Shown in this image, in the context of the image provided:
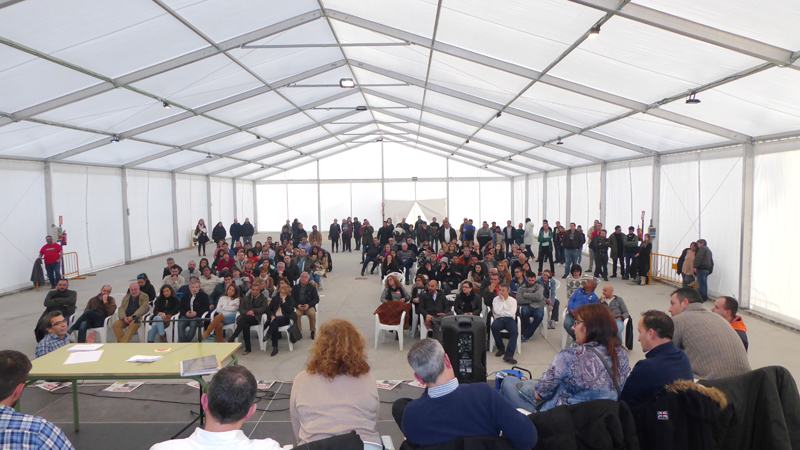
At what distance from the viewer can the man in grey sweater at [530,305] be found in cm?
630

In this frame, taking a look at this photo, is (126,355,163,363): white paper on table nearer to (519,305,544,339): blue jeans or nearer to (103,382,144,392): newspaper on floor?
(103,382,144,392): newspaper on floor

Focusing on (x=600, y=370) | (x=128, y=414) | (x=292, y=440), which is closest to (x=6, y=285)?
(x=128, y=414)

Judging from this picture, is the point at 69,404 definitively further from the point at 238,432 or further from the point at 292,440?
the point at 238,432

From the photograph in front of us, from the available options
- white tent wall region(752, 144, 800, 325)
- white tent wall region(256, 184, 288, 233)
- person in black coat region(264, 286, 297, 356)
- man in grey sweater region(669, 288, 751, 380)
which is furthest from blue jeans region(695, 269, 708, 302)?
white tent wall region(256, 184, 288, 233)

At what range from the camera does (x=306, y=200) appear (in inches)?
935

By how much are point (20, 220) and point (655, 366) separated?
12636 millimetres

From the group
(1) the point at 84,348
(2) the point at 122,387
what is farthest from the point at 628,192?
(1) the point at 84,348

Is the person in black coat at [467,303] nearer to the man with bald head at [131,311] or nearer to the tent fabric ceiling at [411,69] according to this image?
the tent fabric ceiling at [411,69]

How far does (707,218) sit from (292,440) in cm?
882

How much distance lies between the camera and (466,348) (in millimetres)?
4109

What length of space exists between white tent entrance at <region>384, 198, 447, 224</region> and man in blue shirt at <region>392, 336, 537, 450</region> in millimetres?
20553

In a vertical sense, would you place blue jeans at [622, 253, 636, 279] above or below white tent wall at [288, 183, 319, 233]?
below

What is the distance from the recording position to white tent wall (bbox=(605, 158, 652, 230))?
1136 centimetres

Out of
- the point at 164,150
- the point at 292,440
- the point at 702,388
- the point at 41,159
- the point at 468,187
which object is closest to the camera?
the point at 702,388
